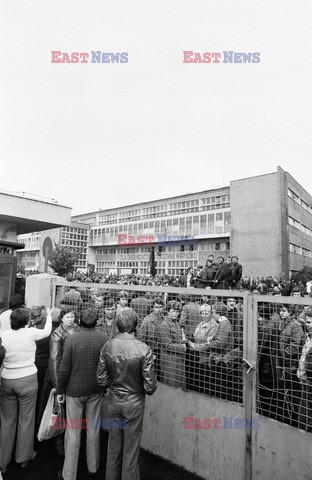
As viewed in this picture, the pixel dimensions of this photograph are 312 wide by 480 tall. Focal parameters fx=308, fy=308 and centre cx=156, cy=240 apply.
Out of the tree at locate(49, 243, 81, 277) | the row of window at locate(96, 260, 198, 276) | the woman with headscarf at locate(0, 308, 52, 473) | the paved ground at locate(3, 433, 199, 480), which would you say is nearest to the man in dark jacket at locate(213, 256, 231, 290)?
the paved ground at locate(3, 433, 199, 480)

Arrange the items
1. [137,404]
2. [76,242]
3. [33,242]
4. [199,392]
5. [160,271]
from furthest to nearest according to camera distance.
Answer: [33,242], [76,242], [160,271], [199,392], [137,404]

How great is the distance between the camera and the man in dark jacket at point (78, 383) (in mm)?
3133

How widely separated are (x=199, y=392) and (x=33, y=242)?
87.8 meters

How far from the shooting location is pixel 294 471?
2617 millimetres

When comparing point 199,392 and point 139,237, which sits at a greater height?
point 139,237

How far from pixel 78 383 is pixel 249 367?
1711mm

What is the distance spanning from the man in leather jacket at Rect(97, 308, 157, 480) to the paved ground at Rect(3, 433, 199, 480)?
0.57 meters

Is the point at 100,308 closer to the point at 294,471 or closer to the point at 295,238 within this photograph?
the point at 294,471

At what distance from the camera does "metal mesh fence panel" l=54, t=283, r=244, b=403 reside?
3145 millimetres

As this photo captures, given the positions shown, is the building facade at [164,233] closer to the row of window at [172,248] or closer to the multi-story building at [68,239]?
the row of window at [172,248]

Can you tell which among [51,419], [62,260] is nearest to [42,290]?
[51,419]

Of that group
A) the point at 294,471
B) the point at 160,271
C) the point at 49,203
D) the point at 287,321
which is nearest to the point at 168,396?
the point at 294,471

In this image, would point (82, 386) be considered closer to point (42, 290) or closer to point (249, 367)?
point (249, 367)

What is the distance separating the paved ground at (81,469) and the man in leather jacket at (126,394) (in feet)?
1.87
